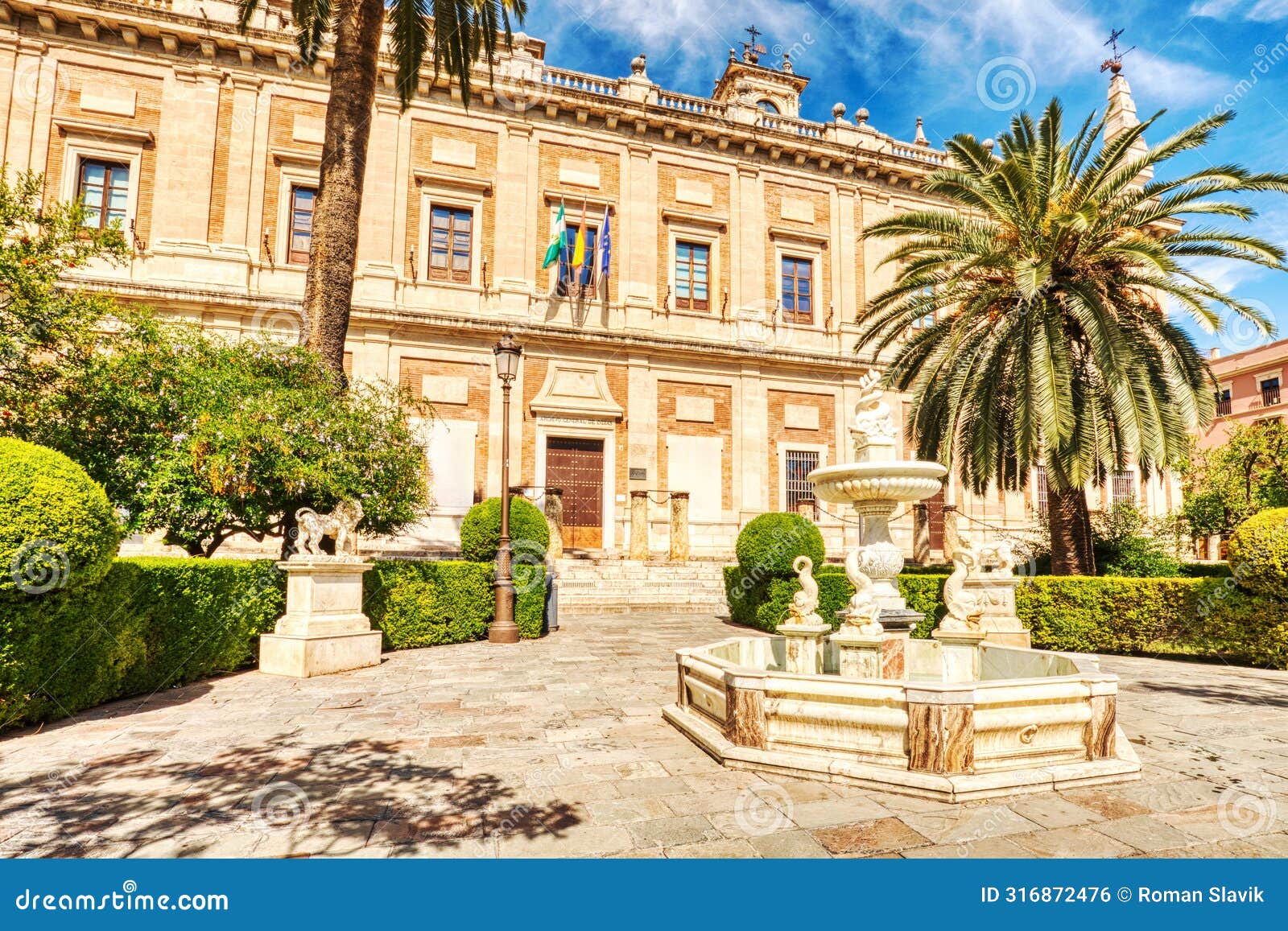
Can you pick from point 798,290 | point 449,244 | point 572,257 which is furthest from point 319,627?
point 798,290

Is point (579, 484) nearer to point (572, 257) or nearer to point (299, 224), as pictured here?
point (572, 257)

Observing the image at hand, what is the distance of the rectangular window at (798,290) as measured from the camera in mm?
22297

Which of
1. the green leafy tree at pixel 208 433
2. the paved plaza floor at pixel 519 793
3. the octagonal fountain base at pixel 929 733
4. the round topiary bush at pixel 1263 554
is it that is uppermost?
the green leafy tree at pixel 208 433

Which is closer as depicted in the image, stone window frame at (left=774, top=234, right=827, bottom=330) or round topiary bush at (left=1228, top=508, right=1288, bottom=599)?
round topiary bush at (left=1228, top=508, right=1288, bottom=599)

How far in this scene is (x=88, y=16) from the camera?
17281 millimetres

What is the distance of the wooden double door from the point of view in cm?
1923

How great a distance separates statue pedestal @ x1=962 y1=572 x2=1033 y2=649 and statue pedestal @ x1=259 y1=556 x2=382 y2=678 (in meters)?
8.53

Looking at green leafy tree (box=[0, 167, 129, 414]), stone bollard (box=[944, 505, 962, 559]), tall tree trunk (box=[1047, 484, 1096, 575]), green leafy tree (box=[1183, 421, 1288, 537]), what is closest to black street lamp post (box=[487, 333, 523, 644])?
green leafy tree (box=[0, 167, 129, 414])

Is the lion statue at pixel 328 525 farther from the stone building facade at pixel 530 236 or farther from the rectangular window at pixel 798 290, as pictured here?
the rectangular window at pixel 798 290

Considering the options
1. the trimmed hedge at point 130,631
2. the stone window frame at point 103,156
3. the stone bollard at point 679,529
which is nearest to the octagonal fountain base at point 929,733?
the trimmed hedge at point 130,631

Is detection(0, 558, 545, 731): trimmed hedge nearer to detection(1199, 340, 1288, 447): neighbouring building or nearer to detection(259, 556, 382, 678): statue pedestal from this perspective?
detection(259, 556, 382, 678): statue pedestal

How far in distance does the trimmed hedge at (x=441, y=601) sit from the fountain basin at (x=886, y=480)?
602 cm

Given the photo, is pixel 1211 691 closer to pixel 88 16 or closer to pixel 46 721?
pixel 46 721

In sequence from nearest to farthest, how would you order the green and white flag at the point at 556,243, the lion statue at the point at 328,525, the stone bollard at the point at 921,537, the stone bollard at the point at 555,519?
the lion statue at the point at 328,525 < the stone bollard at the point at 555,519 < the stone bollard at the point at 921,537 < the green and white flag at the point at 556,243
